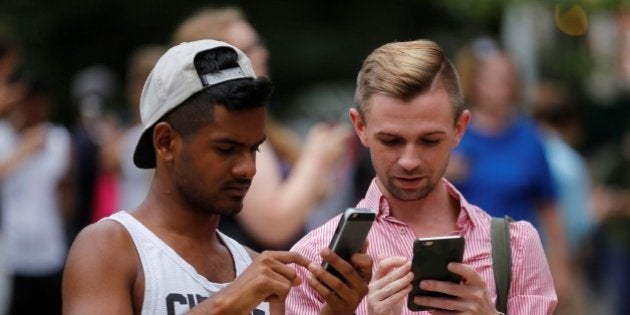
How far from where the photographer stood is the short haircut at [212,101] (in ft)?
14.7

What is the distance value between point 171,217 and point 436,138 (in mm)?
819

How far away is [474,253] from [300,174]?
2147 mm

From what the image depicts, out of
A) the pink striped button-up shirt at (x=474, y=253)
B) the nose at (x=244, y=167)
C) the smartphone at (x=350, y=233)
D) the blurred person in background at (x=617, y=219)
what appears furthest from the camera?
the blurred person in background at (x=617, y=219)

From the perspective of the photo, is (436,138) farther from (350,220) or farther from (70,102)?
(70,102)

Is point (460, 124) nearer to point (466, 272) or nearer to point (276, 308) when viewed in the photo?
point (466, 272)

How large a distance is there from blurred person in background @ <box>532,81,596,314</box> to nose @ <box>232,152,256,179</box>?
4445 millimetres

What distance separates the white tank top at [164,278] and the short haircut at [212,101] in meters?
0.31

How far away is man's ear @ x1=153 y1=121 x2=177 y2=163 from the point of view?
14.9 feet

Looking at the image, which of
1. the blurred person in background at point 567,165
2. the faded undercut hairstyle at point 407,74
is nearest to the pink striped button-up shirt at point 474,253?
the faded undercut hairstyle at point 407,74

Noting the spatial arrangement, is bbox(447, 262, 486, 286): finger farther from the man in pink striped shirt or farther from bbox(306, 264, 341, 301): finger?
bbox(306, 264, 341, 301): finger

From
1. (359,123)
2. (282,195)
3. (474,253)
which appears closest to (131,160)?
(282,195)

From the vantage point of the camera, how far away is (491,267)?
185 inches

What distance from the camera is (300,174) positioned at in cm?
680

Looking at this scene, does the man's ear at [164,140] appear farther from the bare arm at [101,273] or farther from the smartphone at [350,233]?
the smartphone at [350,233]
